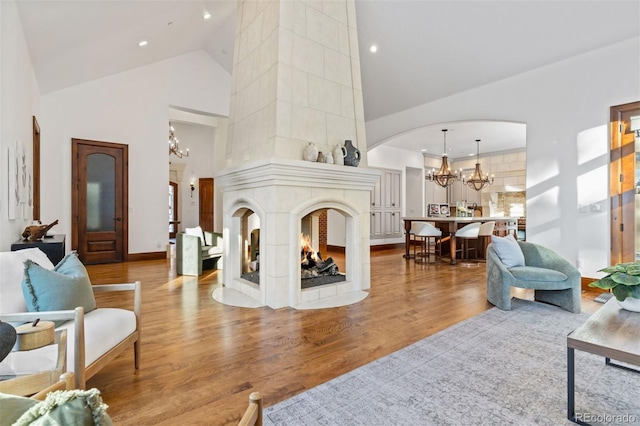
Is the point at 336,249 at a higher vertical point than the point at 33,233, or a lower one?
lower

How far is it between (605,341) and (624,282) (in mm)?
664

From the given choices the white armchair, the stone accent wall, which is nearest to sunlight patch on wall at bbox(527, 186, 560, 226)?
the stone accent wall

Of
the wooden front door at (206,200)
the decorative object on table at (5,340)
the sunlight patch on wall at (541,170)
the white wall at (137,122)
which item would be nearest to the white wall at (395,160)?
the white wall at (137,122)

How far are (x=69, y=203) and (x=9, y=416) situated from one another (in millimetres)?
7194

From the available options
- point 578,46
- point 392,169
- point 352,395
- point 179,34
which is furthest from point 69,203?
point 578,46

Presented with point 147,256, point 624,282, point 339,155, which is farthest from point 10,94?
point 624,282

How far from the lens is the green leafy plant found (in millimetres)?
2102

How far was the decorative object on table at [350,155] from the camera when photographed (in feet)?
13.8

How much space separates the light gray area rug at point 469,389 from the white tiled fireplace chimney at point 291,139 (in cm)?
168

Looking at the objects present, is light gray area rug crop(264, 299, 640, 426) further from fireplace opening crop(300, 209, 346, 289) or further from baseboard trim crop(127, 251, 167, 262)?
baseboard trim crop(127, 251, 167, 262)

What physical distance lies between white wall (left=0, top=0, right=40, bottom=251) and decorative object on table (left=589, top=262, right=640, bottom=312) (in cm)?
486

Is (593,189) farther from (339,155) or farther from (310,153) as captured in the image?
(310,153)

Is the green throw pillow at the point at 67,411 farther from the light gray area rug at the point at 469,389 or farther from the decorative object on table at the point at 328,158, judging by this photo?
the decorative object on table at the point at 328,158

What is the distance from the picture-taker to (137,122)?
700 cm
